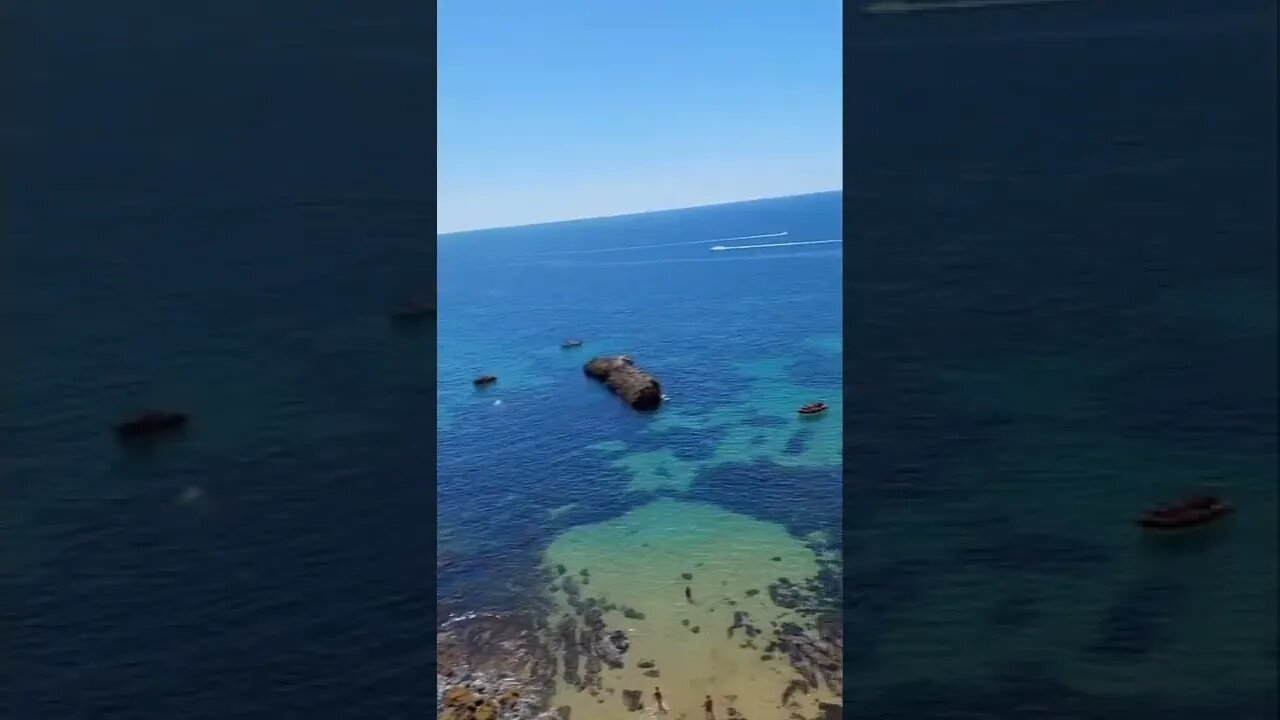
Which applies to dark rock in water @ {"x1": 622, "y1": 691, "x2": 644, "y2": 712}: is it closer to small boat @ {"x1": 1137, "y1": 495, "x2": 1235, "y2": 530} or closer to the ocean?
the ocean

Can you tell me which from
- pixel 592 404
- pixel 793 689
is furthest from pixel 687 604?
pixel 592 404

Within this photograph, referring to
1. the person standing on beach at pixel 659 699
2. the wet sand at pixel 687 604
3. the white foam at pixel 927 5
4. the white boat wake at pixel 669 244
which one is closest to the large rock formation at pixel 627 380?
the wet sand at pixel 687 604
